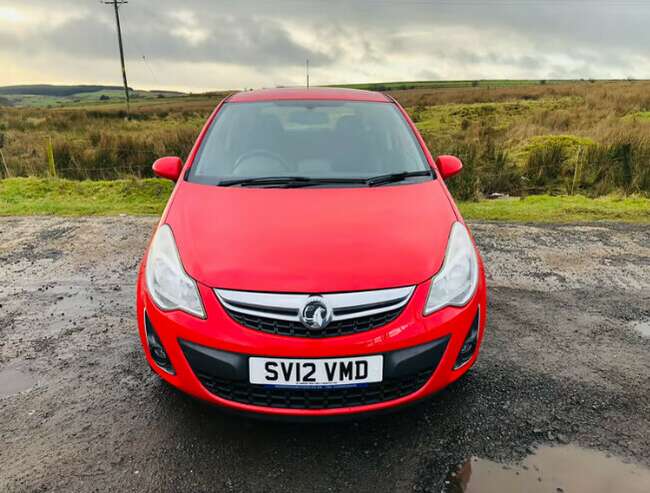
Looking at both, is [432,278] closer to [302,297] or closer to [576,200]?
[302,297]

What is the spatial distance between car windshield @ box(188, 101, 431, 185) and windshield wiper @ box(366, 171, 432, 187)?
0.06 feet

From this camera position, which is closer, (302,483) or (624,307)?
(302,483)

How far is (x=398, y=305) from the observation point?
79.7 inches

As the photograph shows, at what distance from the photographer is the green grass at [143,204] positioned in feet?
22.7

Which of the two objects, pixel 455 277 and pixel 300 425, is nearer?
pixel 455 277

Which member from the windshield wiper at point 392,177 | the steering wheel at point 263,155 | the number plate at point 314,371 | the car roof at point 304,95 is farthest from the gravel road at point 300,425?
the car roof at point 304,95

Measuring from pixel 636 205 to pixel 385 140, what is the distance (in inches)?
238

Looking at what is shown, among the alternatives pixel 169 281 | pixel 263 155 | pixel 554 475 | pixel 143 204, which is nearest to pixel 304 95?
pixel 263 155

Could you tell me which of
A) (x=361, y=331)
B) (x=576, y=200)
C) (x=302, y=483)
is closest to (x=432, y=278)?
(x=361, y=331)

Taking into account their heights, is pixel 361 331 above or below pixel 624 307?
above

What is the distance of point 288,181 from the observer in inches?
113

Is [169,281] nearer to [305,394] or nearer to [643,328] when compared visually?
[305,394]

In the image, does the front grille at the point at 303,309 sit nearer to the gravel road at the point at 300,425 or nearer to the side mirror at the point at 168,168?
the gravel road at the point at 300,425

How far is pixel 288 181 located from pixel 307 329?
3.86ft
